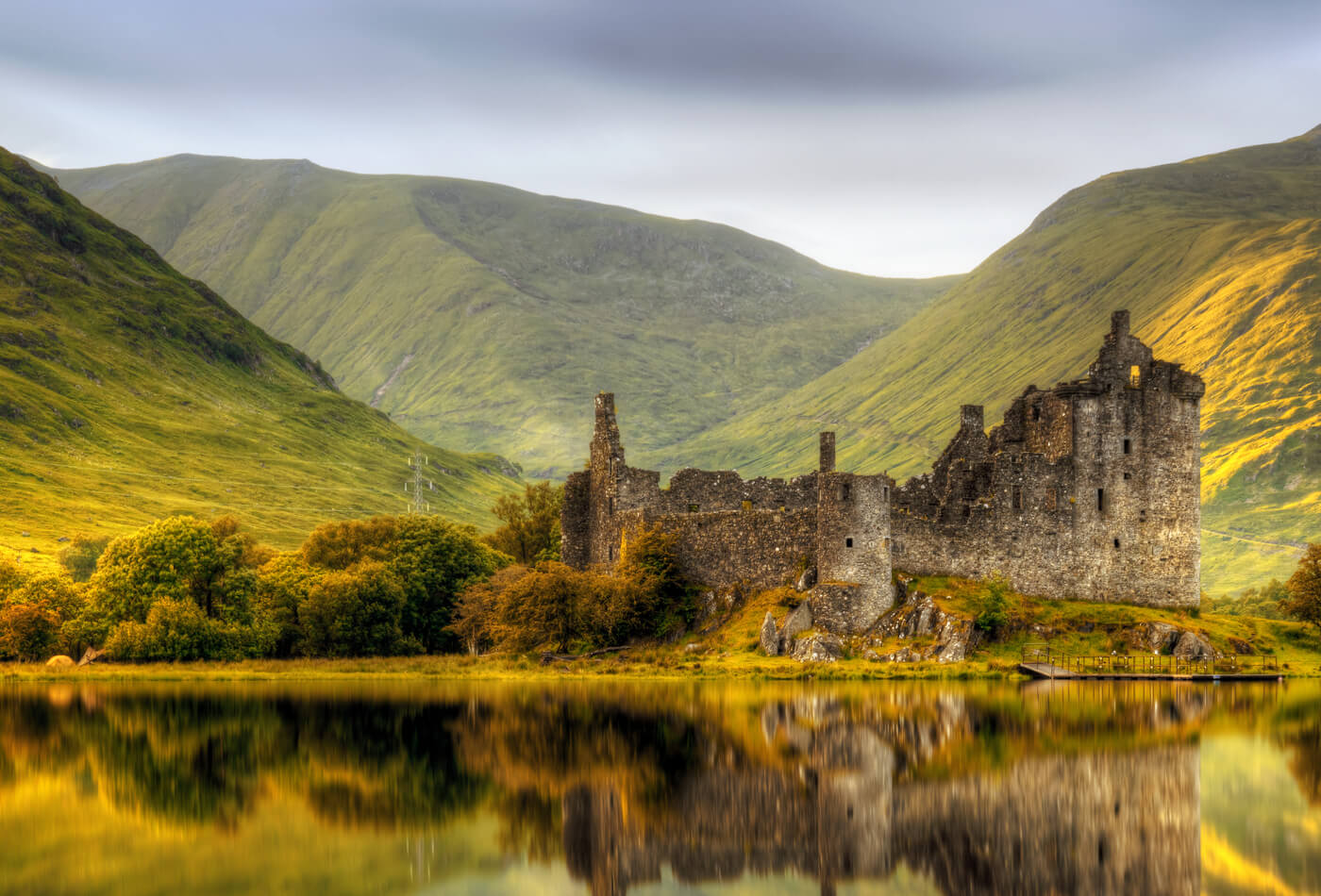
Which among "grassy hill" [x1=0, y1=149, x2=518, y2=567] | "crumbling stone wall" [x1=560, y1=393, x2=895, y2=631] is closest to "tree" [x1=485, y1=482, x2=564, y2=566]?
"crumbling stone wall" [x1=560, y1=393, x2=895, y2=631]

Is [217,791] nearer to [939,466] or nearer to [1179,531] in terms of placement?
[939,466]

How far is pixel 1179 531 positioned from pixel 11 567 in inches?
2337

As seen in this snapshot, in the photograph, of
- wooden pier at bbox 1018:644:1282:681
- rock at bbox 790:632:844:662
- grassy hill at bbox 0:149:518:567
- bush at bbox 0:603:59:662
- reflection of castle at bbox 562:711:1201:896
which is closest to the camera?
reflection of castle at bbox 562:711:1201:896

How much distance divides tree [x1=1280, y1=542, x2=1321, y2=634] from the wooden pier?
4647 mm

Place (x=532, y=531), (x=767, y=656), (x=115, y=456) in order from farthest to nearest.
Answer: (x=115, y=456), (x=532, y=531), (x=767, y=656)

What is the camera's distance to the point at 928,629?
56812 millimetres

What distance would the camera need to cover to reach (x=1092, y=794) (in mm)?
29594

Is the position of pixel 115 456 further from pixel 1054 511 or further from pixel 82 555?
pixel 1054 511

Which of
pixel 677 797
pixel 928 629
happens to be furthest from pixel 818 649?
pixel 677 797

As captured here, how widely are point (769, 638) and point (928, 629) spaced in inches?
255

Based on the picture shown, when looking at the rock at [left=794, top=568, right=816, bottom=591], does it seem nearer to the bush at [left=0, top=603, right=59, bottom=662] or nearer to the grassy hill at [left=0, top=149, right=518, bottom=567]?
the bush at [left=0, top=603, right=59, bottom=662]

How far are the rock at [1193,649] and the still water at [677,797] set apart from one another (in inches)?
459

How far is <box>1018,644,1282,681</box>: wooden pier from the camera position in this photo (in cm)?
5378

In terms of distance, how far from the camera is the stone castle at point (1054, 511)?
6075 centimetres
